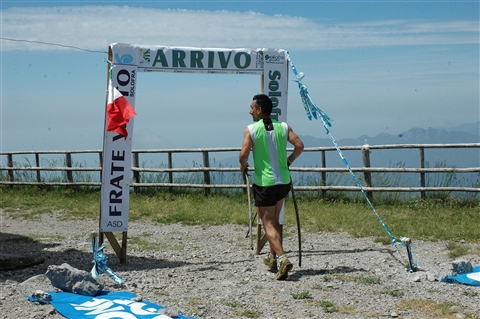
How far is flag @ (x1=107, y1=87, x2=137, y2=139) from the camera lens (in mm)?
8711

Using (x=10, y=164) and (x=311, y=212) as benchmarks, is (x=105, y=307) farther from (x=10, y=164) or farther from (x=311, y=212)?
(x=10, y=164)

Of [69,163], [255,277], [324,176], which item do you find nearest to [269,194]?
[255,277]

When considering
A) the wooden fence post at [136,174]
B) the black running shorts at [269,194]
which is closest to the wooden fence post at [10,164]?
the wooden fence post at [136,174]

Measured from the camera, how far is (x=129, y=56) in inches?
352

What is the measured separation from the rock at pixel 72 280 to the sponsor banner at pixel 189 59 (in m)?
2.95

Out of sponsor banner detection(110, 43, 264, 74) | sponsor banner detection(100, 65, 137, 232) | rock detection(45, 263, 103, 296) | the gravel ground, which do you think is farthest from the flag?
rock detection(45, 263, 103, 296)

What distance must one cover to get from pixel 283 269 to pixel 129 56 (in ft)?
11.5

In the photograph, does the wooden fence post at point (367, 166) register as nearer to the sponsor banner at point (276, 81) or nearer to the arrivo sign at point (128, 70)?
the sponsor banner at point (276, 81)

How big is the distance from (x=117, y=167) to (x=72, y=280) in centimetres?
218

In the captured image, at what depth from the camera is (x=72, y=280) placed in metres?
7.31

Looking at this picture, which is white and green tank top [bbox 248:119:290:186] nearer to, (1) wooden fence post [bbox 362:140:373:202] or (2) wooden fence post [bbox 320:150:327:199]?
(1) wooden fence post [bbox 362:140:373:202]

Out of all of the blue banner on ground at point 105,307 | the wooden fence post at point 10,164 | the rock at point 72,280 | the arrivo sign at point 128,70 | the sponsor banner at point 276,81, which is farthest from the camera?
the wooden fence post at point 10,164

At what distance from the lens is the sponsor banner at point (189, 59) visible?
896cm

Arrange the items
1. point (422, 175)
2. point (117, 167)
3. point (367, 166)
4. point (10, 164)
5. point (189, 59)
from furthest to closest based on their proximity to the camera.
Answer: point (10, 164) < point (367, 166) < point (422, 175) < point (189, 59) < point (117, 167)
